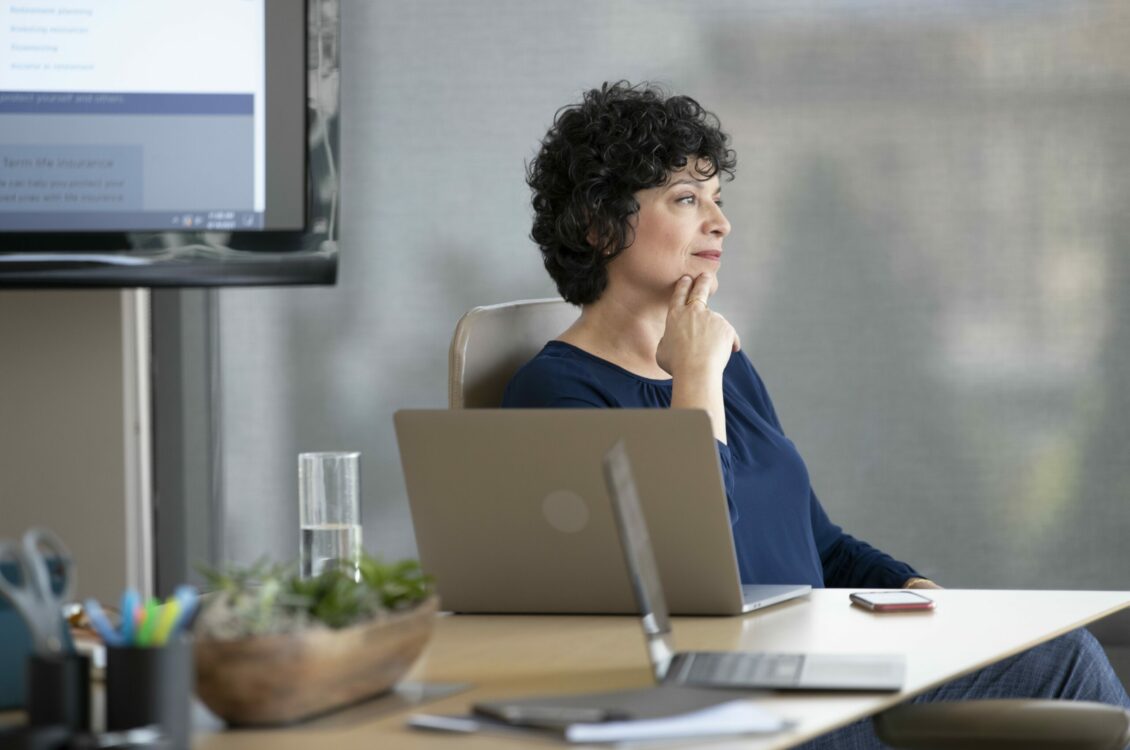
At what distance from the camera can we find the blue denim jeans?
1.65 meters

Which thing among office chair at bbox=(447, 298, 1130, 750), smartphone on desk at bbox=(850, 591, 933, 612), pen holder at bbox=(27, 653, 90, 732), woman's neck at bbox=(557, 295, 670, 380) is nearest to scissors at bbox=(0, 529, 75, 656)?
pen holder at bbox=(27, 653, 90, 732)

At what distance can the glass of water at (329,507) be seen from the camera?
1.51 metres

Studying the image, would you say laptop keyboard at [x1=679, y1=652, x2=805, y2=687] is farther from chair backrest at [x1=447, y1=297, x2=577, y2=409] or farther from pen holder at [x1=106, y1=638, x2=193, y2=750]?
chair backrest at [x1=447, y1=297, x2=577, y2=409]

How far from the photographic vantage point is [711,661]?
116cm

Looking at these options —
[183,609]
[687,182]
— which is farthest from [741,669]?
[687,182]

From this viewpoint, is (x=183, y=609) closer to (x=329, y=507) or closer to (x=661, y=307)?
(x=329, y=507)

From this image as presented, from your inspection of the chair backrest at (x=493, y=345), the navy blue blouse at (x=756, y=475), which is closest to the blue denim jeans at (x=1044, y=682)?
the navy blue blouse at (x=756, y=475)

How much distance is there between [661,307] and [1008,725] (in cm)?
102

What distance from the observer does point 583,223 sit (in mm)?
2121

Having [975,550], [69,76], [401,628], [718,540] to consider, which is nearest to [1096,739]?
[718,540]

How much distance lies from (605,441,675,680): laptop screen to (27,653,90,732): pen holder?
41 centimetres

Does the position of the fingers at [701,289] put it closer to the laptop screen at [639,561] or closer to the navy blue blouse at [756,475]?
the navy blue blouse at [756,475]

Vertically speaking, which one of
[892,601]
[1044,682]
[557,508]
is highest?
[557,508]

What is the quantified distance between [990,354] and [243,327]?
1491 mm
